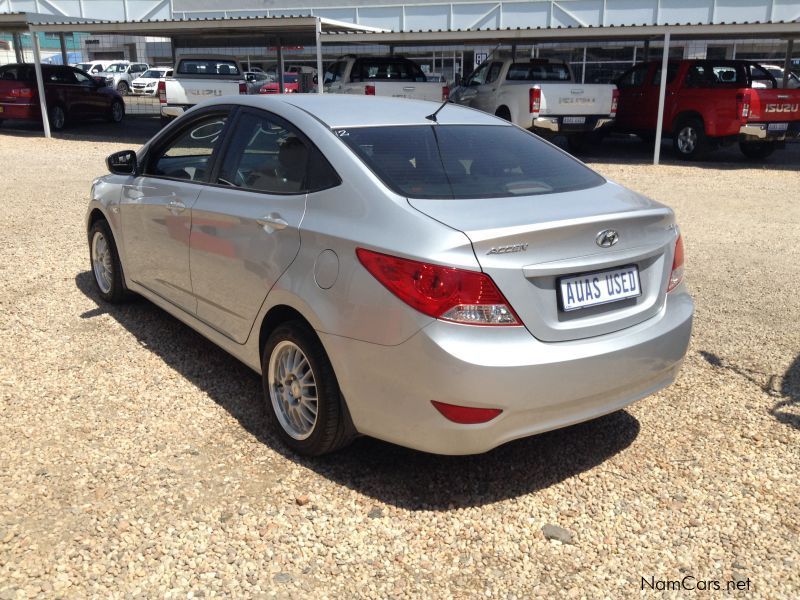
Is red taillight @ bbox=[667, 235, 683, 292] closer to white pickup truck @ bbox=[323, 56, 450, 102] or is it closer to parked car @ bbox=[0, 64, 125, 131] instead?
white pickup truck @ bbox=[323, 56, 450, 102]

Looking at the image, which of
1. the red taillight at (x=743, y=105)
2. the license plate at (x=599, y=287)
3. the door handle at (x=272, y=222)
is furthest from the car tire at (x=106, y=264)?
the red taillight at (x=743, y=105)

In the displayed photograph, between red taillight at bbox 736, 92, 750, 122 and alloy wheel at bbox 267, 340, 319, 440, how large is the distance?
514 inches

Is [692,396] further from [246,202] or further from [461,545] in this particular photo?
[246,202]

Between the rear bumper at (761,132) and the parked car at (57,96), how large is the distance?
17017 millimetres

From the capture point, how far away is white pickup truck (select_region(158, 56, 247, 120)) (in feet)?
56.5

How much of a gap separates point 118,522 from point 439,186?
6.25ft

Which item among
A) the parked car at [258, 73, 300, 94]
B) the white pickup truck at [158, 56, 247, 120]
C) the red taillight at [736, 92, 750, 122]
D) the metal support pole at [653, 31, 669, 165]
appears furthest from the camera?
the parked car at [258, 73, 300, 94]

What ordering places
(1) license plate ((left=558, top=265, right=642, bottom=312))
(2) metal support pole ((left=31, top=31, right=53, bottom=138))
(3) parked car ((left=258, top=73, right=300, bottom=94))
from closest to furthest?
(1) license plate ((left=558, top=265, right=642, bottom=312)) → (2) metal support pole ((left=31, top=31, right=53, bottom=138)) → (3) parked car ((left=258, top=73, right=300, bottom=94))

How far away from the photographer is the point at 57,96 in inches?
821

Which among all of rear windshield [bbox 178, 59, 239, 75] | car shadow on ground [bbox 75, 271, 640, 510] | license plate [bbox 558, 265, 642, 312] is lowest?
car shadow on ground [bbox 75, 271, 640, 510]

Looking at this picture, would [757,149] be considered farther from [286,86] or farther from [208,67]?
[286,86]

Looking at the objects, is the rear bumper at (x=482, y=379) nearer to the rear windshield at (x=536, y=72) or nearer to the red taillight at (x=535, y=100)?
the red taillight at (x=535, y=100)

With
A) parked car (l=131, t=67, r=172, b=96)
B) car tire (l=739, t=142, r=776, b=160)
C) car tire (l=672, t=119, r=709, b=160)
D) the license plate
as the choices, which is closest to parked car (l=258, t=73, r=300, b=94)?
parked car (l=131, t=67, r=172, b=96)

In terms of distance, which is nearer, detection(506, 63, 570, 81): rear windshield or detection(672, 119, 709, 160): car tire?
detection(672, 119, 709, 160): car tire
